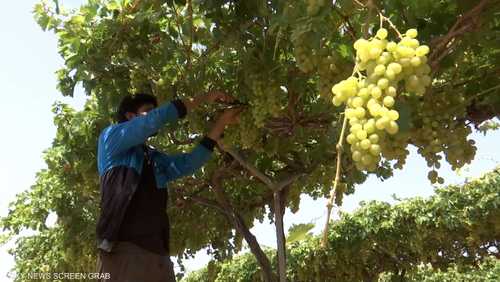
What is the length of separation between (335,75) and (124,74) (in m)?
1.87

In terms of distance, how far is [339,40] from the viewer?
2693 millimetres

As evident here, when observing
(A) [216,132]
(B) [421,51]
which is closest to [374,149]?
(B) [421,51]

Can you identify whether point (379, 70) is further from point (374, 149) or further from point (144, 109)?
point (144, 109)

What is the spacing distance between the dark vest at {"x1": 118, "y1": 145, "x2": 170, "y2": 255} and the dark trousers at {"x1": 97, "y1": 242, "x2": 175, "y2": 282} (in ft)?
0.12

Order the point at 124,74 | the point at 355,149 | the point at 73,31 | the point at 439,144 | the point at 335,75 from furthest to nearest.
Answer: the point at 124,74, the point at 73,31, the point at 335,75, the point at 439,144, the point at 355,149

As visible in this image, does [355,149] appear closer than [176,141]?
Yes

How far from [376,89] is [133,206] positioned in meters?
1.82

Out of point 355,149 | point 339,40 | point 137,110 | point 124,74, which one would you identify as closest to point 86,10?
point 124,74

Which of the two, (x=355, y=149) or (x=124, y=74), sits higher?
(x=124, y=74)

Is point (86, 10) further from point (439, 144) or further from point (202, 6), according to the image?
point (439, 144)

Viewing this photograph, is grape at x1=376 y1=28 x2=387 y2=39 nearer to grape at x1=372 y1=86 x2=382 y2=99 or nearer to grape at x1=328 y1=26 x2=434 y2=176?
grape at x1=328 y1=26 x2=434 y2=176

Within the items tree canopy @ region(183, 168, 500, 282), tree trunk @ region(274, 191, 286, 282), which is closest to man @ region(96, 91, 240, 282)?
tree trunk @ region(274, 191, 286, 282)

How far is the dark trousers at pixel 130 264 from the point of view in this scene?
272cm

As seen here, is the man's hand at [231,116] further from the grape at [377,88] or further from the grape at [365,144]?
the grape at [365,144]
